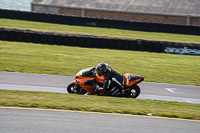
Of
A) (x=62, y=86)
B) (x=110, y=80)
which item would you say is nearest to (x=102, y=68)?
(x=110, y=80)

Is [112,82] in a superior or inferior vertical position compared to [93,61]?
inferior

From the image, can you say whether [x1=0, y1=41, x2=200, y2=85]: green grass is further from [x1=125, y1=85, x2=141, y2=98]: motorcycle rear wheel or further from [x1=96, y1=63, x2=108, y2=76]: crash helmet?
[x1=96, y1=63, x2=108, y2=76]: crash helmet

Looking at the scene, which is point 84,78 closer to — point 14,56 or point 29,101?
point 29,101

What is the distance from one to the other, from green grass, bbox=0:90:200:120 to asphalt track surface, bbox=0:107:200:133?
371 mm

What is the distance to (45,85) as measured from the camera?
11.5m

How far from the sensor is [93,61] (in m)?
17.2

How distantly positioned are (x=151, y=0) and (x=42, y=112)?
1450 inches

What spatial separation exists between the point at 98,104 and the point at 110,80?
187 cm

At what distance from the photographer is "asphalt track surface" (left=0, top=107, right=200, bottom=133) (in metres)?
6.37

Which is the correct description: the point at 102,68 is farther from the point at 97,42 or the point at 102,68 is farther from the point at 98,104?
the point at 97,42

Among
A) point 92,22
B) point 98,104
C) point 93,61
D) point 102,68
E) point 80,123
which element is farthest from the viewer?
point 92,22

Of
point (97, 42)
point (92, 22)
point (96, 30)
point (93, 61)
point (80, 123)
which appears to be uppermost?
point (92, 22)

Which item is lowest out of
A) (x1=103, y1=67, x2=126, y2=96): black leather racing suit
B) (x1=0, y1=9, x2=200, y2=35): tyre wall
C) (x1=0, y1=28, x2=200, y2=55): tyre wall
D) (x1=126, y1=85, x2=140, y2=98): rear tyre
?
(x1=126, y1=85, x2=140, y2=98): rear tyre

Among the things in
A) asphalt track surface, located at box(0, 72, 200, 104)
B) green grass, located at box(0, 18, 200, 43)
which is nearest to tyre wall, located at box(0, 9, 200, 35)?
green grass, located at box(0, 18, 200, 43)
